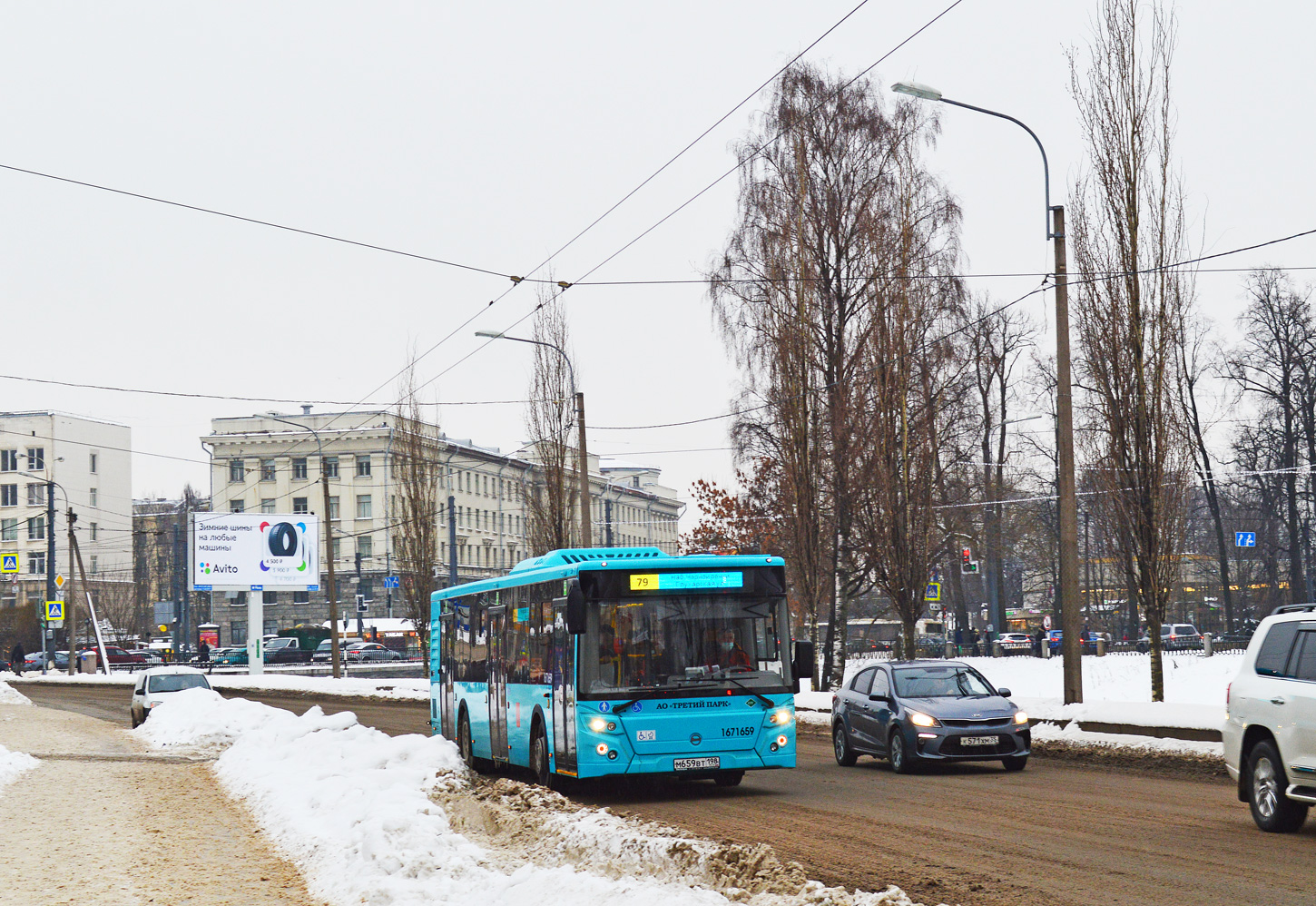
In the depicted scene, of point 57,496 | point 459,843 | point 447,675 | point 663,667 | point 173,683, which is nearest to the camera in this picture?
point 459,843

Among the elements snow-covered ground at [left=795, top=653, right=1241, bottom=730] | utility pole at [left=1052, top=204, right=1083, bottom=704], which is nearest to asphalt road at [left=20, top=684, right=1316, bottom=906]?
snow-covered ground at [left=795, top=653, right=1241, bottom=730]

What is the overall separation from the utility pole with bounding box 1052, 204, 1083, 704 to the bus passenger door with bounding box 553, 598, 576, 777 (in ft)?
29.0

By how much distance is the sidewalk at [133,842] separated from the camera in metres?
11.1

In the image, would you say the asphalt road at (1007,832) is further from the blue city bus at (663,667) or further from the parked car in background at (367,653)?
the parked car in background at (367,653)

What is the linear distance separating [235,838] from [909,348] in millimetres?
23056

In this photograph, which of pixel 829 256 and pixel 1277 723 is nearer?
pixel 1277 723

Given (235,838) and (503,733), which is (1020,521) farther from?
(235,838)

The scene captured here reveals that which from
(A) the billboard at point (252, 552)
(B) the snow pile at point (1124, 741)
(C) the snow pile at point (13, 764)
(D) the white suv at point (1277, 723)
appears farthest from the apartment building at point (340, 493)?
(D) the white suv at point (1277, 723)

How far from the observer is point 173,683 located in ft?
120

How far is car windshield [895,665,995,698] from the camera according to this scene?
19297 millimetres

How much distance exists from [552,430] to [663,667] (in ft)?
93.0

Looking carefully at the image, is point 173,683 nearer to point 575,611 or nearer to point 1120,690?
point 1120,690

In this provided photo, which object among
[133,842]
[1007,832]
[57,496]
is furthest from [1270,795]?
[57,496]

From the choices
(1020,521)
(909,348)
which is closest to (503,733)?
(909,348)
